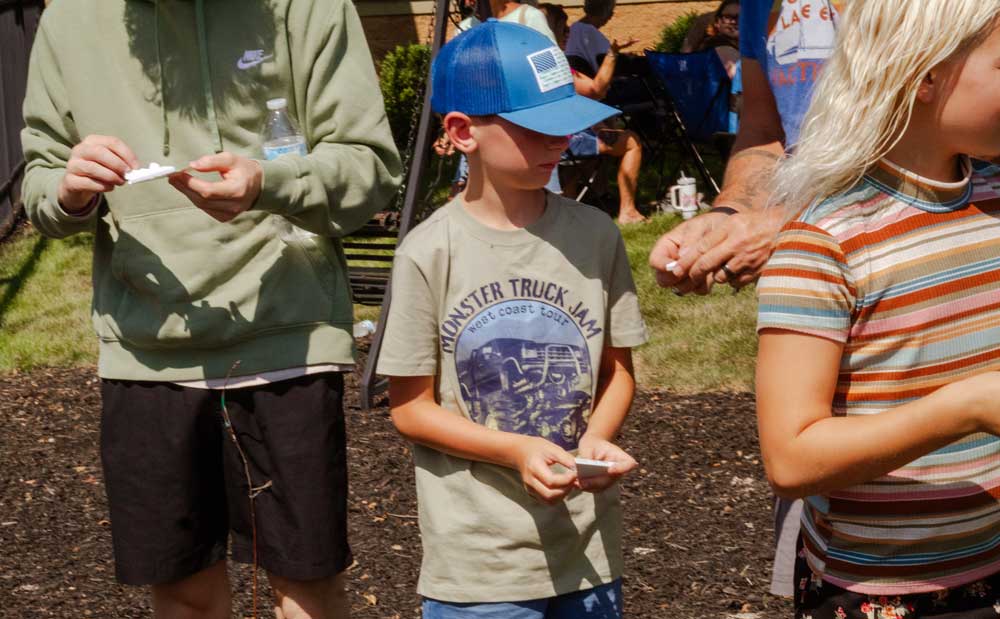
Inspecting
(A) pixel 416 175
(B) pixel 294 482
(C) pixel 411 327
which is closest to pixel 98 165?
(C) pixel 411 327

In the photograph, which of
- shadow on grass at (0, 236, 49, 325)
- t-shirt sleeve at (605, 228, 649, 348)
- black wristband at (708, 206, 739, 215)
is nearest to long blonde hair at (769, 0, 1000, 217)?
black wristband at (708, 206, 739, 215)

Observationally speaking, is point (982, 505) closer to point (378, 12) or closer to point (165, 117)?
point (165, 117)

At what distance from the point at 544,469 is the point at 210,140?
103 cm

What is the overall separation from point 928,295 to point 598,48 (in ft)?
28.8

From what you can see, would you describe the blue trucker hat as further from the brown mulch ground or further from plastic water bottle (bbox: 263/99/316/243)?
the brown mulch ground

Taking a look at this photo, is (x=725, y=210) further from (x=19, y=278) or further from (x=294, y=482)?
(x=19, y=278)

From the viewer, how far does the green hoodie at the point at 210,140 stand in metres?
2.82

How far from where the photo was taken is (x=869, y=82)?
1.95 m

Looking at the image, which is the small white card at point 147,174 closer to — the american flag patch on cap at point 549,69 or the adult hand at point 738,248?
the american flag patch on cap at point 549,69

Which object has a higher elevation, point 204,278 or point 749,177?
point 749,177

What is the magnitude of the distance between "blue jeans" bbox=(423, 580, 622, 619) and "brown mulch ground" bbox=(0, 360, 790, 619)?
1765 mm

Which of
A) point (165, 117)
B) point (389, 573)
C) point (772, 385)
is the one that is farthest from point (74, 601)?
point (772, 385)

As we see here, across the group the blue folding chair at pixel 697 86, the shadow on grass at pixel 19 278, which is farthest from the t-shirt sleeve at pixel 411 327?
the blue folding chair at pixel 697 86

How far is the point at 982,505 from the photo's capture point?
205 cm
